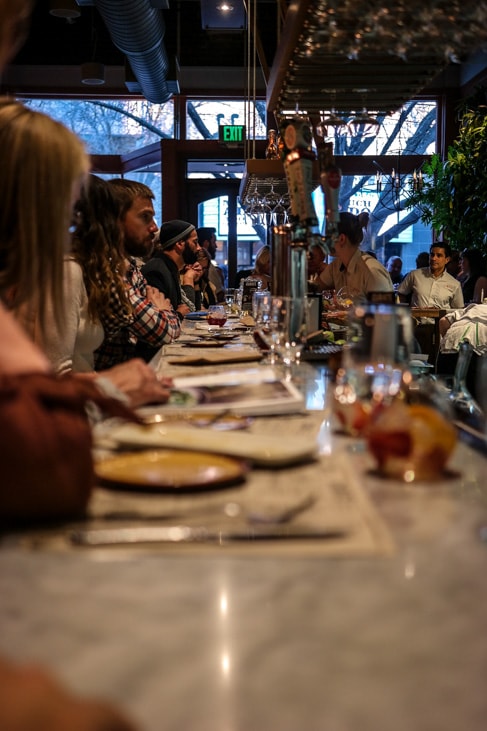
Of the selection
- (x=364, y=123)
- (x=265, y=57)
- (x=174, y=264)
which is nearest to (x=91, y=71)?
(x=174, y=264)

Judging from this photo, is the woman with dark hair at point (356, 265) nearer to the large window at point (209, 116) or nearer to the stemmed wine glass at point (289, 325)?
the stemmed wine glass at point (289, 325)

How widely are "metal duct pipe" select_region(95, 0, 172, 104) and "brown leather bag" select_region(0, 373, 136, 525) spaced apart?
7.04 metres

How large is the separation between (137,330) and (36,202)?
247 centimetres

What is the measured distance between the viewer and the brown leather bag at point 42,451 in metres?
0.80

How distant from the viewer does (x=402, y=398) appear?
1.23 m

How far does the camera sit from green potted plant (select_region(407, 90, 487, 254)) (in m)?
9.44

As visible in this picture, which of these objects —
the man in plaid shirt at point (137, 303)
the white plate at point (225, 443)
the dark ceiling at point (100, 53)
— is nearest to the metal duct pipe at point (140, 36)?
the dark ceiling at point (100, 53)

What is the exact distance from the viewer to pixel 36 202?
4.67 feet

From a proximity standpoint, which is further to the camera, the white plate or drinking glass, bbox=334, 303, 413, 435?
drinking glass, bbox=334, 303, 413, 435

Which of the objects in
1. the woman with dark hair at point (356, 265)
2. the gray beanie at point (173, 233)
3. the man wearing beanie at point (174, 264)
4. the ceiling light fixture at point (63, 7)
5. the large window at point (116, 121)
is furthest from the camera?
the large window at point (116, 121)

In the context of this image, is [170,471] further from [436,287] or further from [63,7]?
[63,7]

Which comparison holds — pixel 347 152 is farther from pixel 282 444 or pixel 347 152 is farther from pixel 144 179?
pixel 282 444

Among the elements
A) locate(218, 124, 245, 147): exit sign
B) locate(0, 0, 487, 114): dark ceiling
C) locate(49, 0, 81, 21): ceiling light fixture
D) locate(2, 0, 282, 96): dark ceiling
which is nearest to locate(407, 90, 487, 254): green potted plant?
locate(0, 0, 487, 114): dark ceiling

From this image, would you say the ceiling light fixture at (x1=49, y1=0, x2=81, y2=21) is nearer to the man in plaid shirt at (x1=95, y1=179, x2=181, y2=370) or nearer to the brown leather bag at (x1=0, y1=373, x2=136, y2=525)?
the man in plaid shirt at (x1=95, y1=179, x2=181, y2=370)
